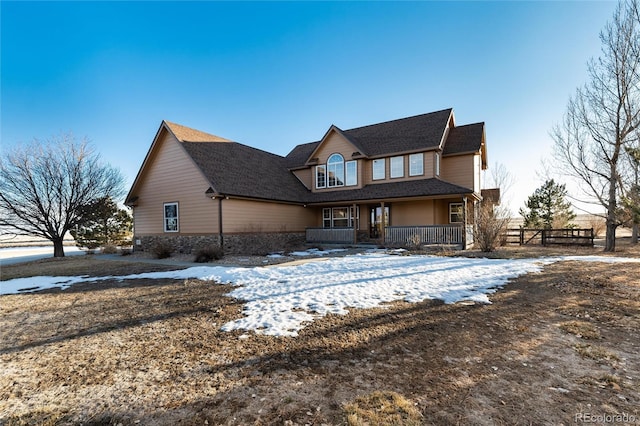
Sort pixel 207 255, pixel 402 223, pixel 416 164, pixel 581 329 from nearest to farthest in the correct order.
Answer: pixel 581 329 < pixel 207 255 < pixel 416 164 < pixel 402 223

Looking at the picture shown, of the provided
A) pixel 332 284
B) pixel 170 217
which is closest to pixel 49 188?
pixel 170 217

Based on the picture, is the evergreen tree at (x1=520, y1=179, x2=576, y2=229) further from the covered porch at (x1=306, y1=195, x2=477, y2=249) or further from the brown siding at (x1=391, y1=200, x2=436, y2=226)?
the brown siding at (x1=391, y1=200, x2=436, y2=226)

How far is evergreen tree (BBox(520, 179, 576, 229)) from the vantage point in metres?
27.5

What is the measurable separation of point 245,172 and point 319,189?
19.6 feet

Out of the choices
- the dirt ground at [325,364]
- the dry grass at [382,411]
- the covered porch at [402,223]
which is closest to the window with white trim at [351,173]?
the covered porch at [402,223]

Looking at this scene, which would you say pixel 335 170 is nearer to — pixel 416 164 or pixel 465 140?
pixel 416 164

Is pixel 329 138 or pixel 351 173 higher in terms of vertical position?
pixel 329 138

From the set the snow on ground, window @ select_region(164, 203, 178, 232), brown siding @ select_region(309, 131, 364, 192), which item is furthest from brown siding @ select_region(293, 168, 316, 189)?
the snow on ground

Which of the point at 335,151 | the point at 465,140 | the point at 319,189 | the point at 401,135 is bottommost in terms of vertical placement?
the point at 319,189

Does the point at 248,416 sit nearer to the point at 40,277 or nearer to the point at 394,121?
the point at 40,277

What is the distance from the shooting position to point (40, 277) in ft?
33.2

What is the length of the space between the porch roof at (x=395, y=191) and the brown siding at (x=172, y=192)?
764cm

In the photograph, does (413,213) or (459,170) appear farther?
(459,170)

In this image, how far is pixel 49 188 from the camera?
757 inches
